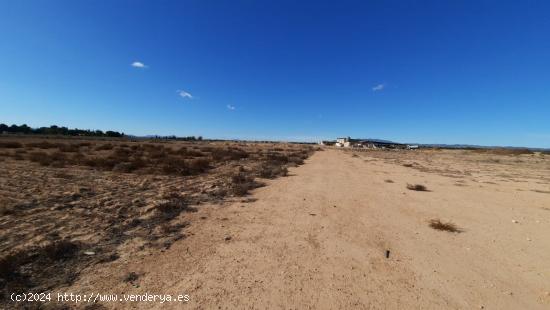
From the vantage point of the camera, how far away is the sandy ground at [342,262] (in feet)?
13.5

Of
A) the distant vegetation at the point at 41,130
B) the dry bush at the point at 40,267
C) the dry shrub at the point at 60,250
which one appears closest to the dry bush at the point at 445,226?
the dry bush at the point at 40,267

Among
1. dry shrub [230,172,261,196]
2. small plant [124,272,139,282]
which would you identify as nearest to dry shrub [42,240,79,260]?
small plant [124,272,139,282]

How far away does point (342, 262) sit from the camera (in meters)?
5.34

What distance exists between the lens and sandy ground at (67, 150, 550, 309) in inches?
162

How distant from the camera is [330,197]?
11594 mm

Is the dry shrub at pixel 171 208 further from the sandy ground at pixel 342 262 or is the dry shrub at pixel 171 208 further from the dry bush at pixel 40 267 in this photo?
the dry bush at pixel 40 267

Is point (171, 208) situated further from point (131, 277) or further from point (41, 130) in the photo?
point (41, 130)

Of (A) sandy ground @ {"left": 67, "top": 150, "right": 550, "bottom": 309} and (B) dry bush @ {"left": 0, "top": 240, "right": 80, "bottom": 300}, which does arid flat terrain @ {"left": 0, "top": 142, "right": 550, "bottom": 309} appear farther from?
(B) dry bush @ {"left": 0, "top": 240, "right": 80, "bottom": 300}

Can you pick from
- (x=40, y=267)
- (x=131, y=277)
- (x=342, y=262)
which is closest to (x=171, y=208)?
(x=40, y=267)

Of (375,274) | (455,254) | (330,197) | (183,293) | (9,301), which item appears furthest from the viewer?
(330,197)

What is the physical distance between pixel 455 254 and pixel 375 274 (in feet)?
8.44

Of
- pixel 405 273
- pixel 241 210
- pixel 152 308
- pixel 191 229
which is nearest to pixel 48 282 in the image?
pixel 152 308

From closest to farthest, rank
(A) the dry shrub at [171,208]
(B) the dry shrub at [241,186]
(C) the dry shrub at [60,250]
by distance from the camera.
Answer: (C) the dry shrub at [60,250]
(A) the dry shrub at [171,208]
(B) the dry shrub at [241,186]

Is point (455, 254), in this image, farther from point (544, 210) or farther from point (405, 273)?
point (544, 210)
